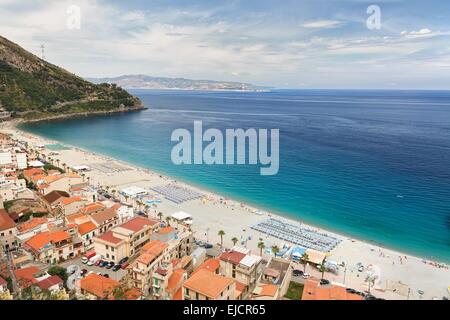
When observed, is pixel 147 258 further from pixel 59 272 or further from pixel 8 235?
pixel 8 235

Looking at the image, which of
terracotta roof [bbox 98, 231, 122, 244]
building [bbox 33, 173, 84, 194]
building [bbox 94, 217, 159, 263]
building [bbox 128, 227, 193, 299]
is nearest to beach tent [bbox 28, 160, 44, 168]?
building [bbox 33, 173, 84, 194]

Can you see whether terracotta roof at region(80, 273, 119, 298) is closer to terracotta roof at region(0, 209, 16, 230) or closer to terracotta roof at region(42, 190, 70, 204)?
terracotta roof at region(0, 209, 16, 230)

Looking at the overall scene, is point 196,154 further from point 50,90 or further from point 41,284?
point 50,90

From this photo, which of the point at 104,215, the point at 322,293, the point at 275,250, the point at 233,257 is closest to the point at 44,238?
the point at 104,215

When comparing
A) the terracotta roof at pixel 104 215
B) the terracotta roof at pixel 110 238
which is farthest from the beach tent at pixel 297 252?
the terracotta roof at pixel 104 215

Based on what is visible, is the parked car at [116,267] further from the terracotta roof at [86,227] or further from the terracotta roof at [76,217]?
the terracotta roof at [76,217]

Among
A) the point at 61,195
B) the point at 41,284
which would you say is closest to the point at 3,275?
the point at 41,284
